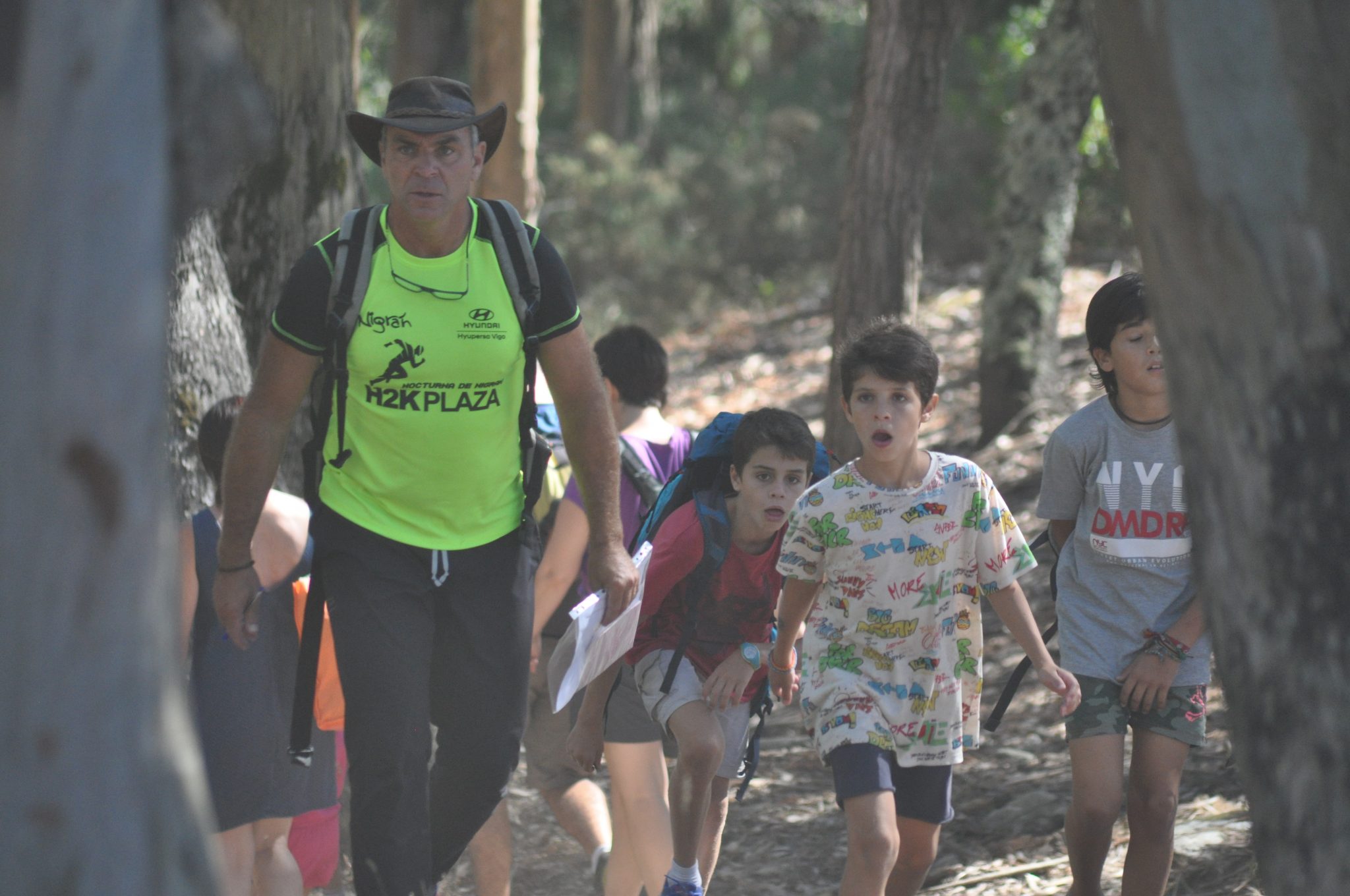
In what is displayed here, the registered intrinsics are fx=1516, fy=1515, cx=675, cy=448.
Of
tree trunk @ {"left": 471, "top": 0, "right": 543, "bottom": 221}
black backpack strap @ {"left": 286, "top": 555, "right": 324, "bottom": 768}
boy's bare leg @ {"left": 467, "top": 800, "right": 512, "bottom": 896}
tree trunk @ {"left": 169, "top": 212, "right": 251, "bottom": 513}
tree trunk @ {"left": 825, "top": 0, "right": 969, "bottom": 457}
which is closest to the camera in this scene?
black backpack strap @ {"left": 286, "top": 555, "right": 324, "bottom": 768}

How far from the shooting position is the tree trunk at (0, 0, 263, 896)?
179 centimetres

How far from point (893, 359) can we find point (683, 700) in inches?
47.0

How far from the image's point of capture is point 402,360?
13.3 ft

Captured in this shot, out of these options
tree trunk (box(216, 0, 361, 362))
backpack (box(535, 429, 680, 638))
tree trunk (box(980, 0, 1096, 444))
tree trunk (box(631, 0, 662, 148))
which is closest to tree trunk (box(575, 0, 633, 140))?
tree trunk (box(631, 0, 662, 148))

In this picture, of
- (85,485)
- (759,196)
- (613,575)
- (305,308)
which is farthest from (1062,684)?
(759,196)

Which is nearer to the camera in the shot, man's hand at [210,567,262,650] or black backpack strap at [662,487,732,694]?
man's hand at [210,567,262,650]

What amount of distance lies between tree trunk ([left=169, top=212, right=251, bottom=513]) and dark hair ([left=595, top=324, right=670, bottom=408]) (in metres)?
1.55

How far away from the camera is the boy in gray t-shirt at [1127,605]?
4.30 m

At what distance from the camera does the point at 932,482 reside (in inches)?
171

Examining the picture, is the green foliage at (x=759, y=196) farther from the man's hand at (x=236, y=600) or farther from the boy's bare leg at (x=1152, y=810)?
the man's hand at (x=236, y=600)

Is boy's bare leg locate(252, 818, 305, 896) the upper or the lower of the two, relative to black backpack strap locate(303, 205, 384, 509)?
lower

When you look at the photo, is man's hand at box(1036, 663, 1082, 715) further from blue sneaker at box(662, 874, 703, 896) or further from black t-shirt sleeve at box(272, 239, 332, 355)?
black t-shirt sleeve at box(272, 239, 332, 355)

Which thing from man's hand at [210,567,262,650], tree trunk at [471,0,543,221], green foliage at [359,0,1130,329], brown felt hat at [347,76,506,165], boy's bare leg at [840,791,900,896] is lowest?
boy's bare leg at [840,791,900,896]

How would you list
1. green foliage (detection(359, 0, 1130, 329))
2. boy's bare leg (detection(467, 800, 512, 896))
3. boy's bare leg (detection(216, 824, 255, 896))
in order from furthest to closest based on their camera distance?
green foliage (detection(359, 0, 1130, 329)), boy's bare leg (detection(467, 800, 512, 896)), boy's bare leg (detection(216, 824, 255, 896))
